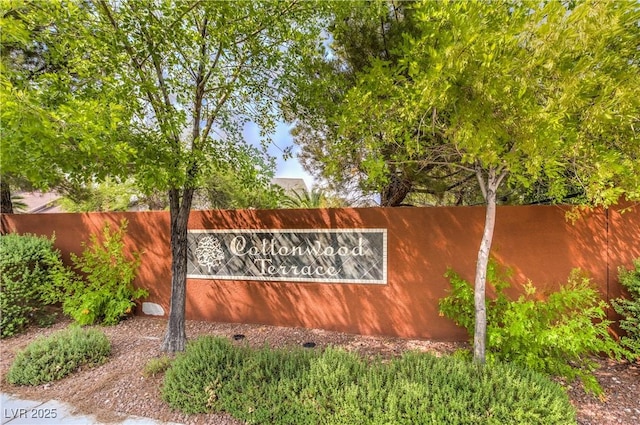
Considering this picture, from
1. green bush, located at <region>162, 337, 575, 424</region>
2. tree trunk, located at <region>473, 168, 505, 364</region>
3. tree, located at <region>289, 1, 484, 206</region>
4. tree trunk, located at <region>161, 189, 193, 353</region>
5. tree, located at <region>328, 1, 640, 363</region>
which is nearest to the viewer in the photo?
tree, located at <region>328, 1, 640, 363</region>

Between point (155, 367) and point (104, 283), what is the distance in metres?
2.70

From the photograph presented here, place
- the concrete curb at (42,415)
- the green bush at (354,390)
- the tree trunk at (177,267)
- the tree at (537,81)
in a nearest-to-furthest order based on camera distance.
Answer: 1. the tree at (537,81)
2. the green bush at (354,390)
3. the concrete curb at (42,415)
4. the tree trunk at (177,267)

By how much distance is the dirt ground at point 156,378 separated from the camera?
9.27 ft

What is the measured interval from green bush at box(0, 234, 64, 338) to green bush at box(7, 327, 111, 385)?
→ 158cm

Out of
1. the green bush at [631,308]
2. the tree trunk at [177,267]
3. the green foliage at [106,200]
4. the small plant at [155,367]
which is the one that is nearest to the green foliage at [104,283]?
the tree trunk at [177,267]

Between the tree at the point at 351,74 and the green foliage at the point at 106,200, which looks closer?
the tree at the point at 351,74

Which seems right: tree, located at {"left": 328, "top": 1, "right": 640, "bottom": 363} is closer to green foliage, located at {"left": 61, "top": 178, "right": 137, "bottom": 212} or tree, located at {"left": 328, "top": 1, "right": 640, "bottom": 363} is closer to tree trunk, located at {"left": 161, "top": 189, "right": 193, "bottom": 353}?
tree trunk, located at {"left": 161, "top": 189, "right": 193, "bottom": 353}

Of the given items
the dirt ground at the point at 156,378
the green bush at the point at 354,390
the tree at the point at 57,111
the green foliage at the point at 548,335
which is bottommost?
the dirt ground at the point at 156,378

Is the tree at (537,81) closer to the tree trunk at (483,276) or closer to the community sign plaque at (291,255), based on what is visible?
the tree trunk at (483,276)

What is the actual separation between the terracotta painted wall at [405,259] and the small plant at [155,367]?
5.22 ft

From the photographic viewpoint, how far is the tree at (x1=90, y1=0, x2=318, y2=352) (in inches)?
118

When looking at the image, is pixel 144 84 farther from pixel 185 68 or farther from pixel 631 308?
pixel 631 308

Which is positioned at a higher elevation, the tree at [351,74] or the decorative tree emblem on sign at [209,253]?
the tree at [351,74]

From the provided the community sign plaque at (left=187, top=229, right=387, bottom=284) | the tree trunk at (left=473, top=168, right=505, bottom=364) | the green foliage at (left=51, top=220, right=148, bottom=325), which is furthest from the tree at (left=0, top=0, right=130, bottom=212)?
the tree trunk at (left=473, top=168, right=505, bottom=364)
